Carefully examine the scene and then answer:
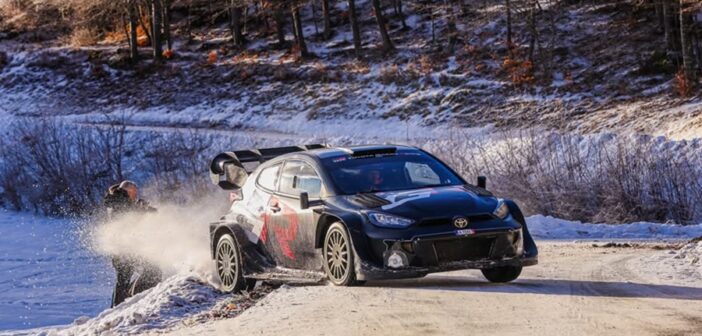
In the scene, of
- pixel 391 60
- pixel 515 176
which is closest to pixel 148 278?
pixel 515 176

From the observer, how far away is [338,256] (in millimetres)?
12094

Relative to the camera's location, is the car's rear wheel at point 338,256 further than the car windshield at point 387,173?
No

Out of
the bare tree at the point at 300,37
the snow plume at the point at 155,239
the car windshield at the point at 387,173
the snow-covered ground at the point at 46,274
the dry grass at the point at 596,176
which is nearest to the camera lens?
the car windshield at the point at 387,173

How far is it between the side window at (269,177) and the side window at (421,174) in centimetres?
154

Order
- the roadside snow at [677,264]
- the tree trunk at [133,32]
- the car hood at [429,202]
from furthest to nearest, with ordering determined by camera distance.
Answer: the tree trunk at [133,32], the roadside snow at [677,264], the car hood at [429,202]

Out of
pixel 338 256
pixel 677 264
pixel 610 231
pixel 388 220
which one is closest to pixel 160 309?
pixel 338 256

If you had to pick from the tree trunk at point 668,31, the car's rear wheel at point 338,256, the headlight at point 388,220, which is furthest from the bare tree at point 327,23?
the headlight at point 388,220

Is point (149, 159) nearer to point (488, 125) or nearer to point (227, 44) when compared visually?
point (488, 125)

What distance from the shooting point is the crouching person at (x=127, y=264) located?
57.8 feet

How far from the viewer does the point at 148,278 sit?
1770cm

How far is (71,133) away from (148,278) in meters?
→ 24.6

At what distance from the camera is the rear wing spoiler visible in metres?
14.7

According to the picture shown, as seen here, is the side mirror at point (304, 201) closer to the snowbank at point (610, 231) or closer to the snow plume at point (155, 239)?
the snow plume at point (155, 239)

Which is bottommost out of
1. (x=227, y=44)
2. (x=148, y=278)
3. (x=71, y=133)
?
(x=148, y=278)
